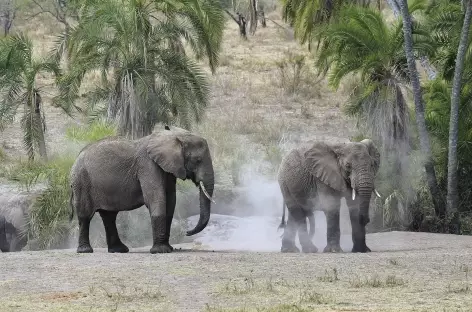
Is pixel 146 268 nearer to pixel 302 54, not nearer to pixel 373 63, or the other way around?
pixel 373 63

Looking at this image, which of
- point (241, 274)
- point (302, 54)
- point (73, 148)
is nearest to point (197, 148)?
point (241, 274)

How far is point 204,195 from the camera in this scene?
19188 mm

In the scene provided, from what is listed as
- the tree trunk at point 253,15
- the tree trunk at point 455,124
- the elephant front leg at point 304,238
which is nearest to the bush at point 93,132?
the elephant front leg at point 304,238

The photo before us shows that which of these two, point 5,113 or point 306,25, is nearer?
point 5,113

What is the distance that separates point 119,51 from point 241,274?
1362 cm

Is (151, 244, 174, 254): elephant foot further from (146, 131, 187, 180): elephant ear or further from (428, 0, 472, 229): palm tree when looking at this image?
(428, 0, 472, 229): palm tree

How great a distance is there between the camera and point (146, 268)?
16.6m

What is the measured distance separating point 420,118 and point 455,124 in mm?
925

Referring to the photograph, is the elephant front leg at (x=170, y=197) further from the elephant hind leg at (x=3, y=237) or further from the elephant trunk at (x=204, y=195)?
the elephant hind leg at (x=3, y=237)

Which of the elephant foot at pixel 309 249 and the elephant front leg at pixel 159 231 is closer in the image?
the elephant front leg at pixel 159 231

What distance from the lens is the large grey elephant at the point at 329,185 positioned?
1948 cm

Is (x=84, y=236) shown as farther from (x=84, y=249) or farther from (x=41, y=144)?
(x=41, y=144)

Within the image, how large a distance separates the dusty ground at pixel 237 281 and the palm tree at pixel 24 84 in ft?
39.0

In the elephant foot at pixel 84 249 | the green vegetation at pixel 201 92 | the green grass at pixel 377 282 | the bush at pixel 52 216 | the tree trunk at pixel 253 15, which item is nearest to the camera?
the green grass at pixel 377 282
